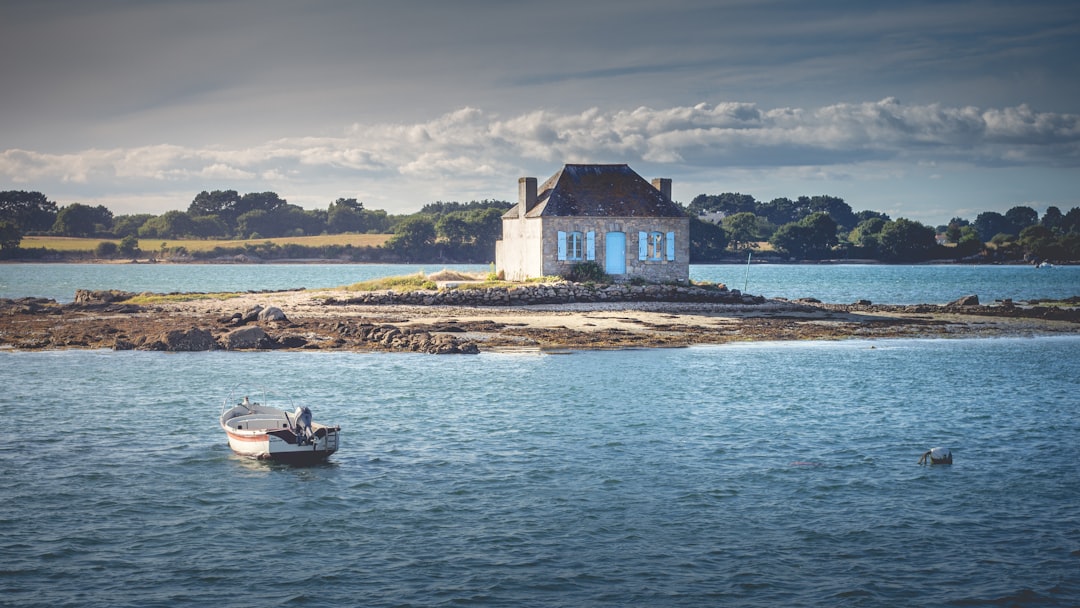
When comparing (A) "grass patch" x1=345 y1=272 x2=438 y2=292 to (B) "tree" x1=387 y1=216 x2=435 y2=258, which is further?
(B) "tree" x1=387 y1=216 x2=435 y2=258

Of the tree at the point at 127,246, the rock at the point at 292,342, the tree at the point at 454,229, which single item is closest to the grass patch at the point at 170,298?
the rock at the point at 292,342

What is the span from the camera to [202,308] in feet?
169

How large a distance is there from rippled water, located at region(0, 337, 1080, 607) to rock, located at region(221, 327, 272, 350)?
7.04m

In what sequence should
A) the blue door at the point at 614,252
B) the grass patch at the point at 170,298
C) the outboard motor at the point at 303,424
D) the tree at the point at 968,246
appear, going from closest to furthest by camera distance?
the outboard motor at the point at 303,424, the blue door at the point at 614,252, the grass patch at the point at 170,298, the tree at the point at 968,246

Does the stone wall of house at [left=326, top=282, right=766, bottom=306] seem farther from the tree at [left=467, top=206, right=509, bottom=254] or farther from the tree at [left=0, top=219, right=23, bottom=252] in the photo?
the tree at [left=0, top=219, right=23, bottom=252]

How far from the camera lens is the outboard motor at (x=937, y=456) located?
1930 cm

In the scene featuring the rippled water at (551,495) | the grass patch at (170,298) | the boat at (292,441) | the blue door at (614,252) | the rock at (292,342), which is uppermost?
the blue door at (614,252)

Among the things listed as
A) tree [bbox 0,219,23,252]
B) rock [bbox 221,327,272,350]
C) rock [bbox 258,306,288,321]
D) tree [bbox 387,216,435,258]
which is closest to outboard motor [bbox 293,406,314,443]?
rock [bbox 221,327,272,350]

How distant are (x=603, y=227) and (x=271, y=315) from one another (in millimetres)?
18783

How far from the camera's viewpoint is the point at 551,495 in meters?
17.1

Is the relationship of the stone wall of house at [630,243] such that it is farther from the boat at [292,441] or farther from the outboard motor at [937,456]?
the outboard motor at [937,456]

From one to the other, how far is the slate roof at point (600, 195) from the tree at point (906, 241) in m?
136

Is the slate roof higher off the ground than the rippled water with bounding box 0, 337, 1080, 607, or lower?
higher

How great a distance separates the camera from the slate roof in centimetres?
5422
